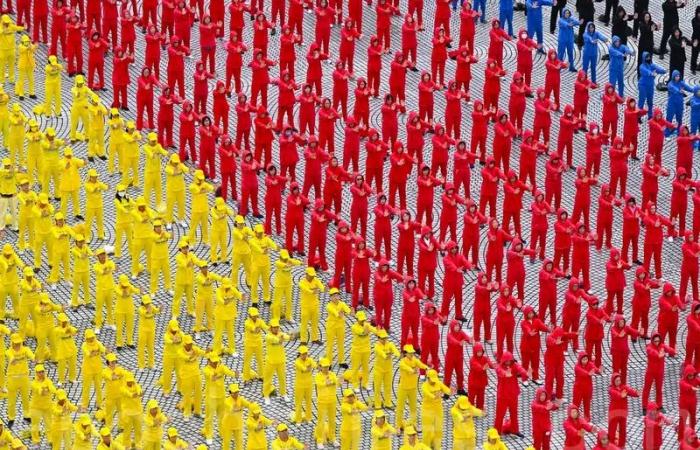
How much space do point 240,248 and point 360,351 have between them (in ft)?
12.2

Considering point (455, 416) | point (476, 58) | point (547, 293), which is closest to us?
point (455, 416)

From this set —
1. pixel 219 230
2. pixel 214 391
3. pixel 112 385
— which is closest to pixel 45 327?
pixel 112 385

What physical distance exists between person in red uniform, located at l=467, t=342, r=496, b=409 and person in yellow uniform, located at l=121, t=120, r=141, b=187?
9187mm

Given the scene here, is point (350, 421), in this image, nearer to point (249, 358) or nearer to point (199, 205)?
point (249, 358)

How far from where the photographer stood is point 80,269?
40125mm

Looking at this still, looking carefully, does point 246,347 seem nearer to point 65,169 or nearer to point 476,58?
point 65,169

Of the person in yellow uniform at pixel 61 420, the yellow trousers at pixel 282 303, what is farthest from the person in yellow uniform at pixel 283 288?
the person in yellow uniform at pixel 61 420

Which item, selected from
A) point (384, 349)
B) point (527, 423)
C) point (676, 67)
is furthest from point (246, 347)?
point (676, 67)

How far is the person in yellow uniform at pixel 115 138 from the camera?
1719 inches

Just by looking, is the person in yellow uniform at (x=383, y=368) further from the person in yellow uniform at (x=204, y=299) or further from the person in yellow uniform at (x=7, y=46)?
the person in yellow uniform at (x=7, y=46)

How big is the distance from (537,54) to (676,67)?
330 centimetres

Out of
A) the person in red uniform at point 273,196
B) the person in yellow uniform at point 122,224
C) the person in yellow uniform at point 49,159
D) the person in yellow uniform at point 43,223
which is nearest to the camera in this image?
the person in yellow uniform at point 43,223

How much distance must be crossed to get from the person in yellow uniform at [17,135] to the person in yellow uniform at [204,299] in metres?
5.91

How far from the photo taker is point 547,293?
3978cm
